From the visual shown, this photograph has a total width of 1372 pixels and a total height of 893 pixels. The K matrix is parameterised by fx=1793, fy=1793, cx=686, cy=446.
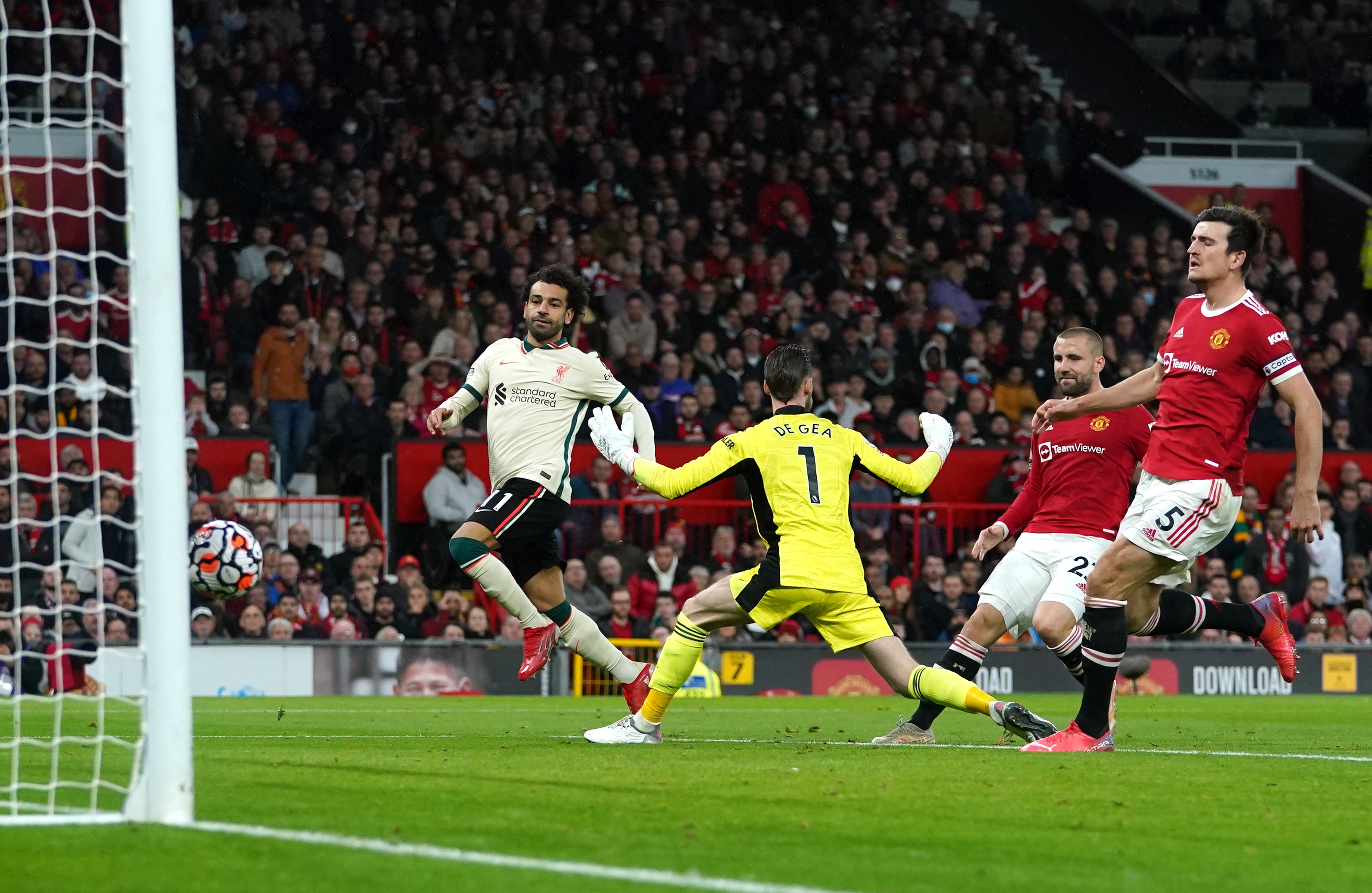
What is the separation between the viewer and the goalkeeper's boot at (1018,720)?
776 cm

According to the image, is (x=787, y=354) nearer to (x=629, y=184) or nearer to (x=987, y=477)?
(x=987, y=477)

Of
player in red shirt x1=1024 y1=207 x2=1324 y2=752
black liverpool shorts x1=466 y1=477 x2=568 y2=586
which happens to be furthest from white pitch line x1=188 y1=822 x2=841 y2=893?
black liverpool shorts x1=466 y1=477 x2=568 y2=586

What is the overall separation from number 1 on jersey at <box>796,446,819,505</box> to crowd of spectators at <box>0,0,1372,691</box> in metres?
7.68

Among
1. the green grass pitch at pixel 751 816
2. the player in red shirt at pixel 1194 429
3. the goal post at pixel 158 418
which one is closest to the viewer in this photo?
the green grass pitch at pixel 751 816

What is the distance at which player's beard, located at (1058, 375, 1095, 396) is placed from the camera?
8.96 m

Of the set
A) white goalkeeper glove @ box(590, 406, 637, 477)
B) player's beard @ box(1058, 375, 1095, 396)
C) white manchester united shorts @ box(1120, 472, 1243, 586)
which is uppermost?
player's beard @ box(1058, 375, 1095, 396)

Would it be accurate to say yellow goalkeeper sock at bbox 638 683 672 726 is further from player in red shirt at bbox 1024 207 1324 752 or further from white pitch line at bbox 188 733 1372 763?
player in red shirt at bbox 1024 207 1324 752

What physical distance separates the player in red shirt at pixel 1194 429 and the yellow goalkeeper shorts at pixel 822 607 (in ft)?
3.01

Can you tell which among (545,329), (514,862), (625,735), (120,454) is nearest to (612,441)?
(625,735)

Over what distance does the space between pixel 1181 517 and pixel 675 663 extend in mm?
2344

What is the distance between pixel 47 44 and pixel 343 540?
10.8 meters

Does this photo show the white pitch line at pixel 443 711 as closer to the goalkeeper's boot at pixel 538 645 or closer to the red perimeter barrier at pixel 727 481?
the goalkeeper's boot at pixel 538 645

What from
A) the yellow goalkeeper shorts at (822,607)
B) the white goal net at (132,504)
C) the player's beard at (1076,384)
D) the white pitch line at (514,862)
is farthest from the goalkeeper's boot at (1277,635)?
the white pitch line at (514,862)

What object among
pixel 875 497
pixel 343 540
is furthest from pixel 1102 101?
pixel 343 540
